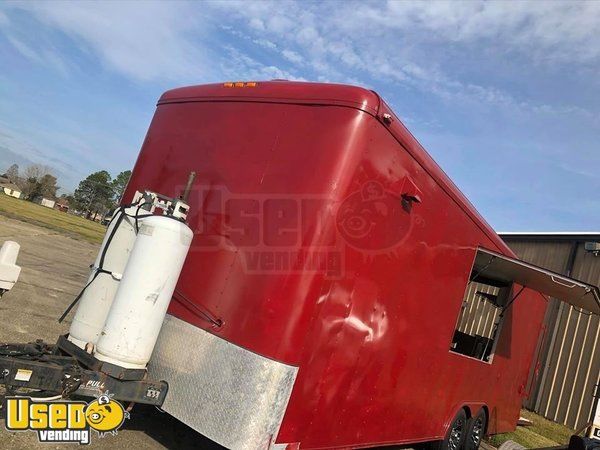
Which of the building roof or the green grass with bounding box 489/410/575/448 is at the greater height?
the building roof

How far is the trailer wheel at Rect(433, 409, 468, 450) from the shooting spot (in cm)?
604

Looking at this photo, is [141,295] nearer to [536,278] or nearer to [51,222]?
[536,278]

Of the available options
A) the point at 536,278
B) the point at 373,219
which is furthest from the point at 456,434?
the point at 373,219

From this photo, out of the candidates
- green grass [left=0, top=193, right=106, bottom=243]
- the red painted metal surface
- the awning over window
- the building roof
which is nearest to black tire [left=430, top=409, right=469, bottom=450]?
the red painted metal surface

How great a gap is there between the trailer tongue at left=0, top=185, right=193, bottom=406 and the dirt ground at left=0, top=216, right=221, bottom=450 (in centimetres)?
70

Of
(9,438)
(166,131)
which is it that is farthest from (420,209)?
(9,438)

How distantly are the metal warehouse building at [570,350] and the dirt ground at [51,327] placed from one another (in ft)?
34.7

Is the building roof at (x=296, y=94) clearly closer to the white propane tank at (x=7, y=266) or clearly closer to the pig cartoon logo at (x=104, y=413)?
the white propane tank at (x=7, y=266)

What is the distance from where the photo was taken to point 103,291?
3750mm

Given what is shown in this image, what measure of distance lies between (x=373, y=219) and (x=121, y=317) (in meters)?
2.02

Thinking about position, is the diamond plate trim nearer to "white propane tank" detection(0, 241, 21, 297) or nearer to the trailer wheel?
"white propane tank" detection(0, 241, 21, 297)

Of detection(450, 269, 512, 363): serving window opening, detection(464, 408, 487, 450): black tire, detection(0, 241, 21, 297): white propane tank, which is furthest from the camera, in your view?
detection(450, 269, 512, 363): serving window opening

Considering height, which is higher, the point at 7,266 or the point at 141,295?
the point at 141,295

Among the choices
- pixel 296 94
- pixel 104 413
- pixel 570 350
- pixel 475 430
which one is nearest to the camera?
pixel 104 413
